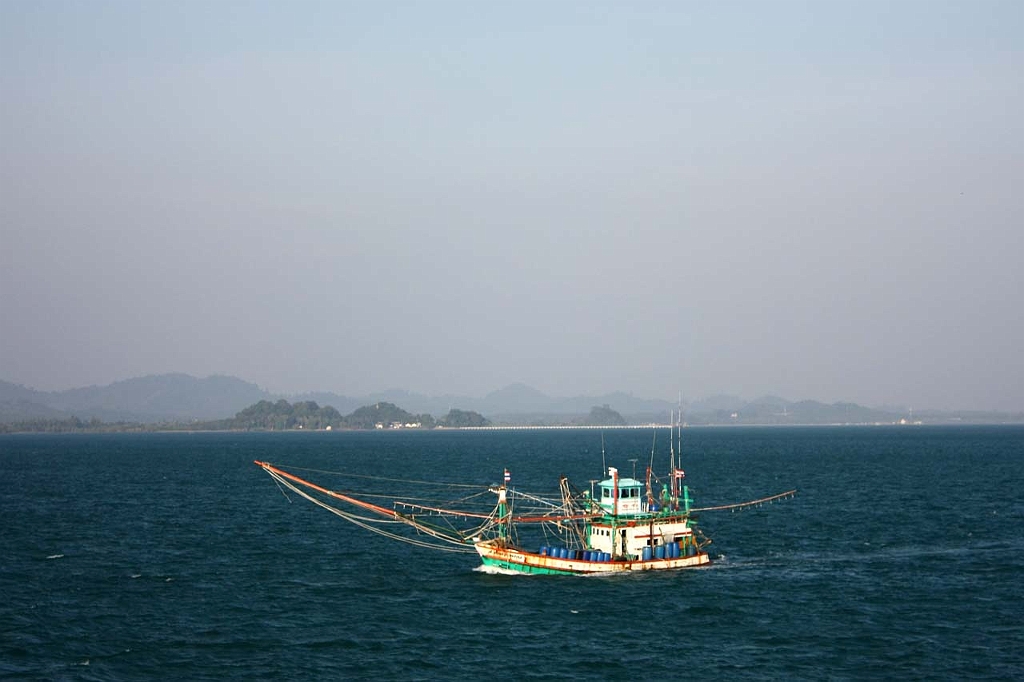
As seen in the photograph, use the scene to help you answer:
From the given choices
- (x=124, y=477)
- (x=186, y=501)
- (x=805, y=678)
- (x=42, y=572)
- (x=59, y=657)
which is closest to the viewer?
(x=805, y=678)

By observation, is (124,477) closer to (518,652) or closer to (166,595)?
(166,595)

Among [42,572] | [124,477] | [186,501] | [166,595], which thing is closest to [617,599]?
[166,595]

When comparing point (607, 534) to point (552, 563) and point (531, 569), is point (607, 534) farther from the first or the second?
point (531, 569)

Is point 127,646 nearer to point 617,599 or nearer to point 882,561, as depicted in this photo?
point 617,599

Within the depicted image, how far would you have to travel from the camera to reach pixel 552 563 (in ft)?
246

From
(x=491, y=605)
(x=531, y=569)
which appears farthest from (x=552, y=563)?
(x=491, y=605)

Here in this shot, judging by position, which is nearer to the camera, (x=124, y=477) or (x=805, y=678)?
(x=805, y=678)

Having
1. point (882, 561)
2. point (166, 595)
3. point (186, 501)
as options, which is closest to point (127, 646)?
point (166, 595)

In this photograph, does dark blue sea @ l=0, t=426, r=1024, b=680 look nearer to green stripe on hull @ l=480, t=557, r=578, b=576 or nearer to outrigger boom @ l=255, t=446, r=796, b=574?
green stripe on hull @ l=480, t=557, r=578, b=576

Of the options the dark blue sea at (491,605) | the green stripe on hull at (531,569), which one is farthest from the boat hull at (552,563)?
the dark blue sea at (491,605)

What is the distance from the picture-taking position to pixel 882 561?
82312 mm

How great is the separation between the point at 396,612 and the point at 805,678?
84.1 feet

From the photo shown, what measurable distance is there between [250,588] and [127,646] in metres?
16.0

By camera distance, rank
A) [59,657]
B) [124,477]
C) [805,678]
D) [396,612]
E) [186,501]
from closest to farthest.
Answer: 1. [805,678]
2. [59,657]
3. [396,612]
4. [186,501]
5. [124,477]
